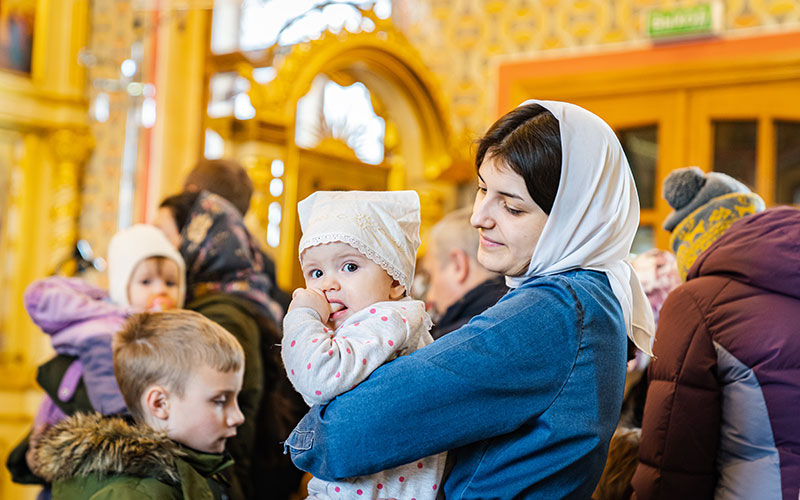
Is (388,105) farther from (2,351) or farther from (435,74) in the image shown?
(2,351)

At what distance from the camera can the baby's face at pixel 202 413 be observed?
81.6 inches

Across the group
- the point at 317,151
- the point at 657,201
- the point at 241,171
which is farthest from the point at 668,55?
the point at 241,171

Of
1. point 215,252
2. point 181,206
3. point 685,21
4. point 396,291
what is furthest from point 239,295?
point 685,21

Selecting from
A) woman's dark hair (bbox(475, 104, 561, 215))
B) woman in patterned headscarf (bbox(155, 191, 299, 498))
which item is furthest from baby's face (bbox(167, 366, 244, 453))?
woman's dark hair (bbox(475, 104, 561, 215))

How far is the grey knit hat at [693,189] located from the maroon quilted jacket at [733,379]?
0.30 meters

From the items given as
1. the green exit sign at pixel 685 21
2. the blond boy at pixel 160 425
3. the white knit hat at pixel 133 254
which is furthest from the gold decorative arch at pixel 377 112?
the blond boy at pixel 160 425

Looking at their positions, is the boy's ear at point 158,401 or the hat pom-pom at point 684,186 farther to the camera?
the hat pom-pom at point 684,186

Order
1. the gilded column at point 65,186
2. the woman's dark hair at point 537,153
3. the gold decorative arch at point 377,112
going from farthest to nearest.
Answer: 1. the gilded column at point 65,186
2. the gold decorative arch at point 377,112
3. the woman's dark hair at point 537,153

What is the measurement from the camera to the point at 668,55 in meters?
5.82

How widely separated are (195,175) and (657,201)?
3.59 meters

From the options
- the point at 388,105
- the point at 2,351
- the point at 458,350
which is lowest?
the point at 2,351

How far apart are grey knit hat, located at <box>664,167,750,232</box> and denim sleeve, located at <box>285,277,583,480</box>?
1239mm

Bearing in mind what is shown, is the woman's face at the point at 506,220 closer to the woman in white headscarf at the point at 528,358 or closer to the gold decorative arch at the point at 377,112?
the woman in white headscarf at the point at 528,358

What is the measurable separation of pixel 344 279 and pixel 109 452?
758 mm
